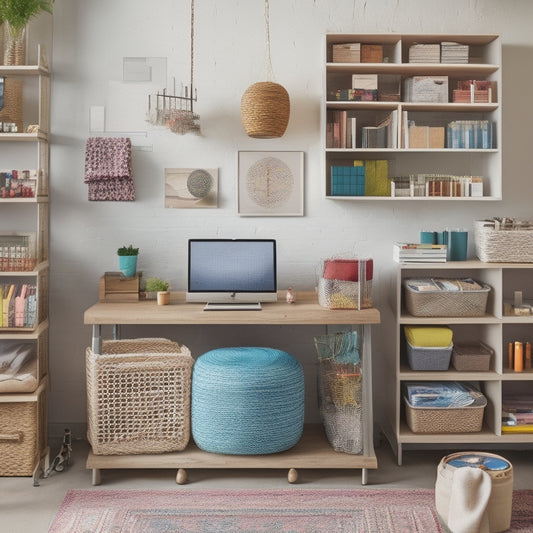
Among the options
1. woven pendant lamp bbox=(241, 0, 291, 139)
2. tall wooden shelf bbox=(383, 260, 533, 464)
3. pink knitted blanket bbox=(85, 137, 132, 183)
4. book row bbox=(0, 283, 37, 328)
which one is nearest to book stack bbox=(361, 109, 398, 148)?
woven pendant lamp bbox=(241, 0, 291, 139)

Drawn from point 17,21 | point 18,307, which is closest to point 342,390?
point 18,307

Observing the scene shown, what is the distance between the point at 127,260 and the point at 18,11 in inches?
57.8

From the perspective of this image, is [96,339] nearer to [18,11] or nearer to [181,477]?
[181,477]

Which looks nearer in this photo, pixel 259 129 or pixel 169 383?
pixel 169 383

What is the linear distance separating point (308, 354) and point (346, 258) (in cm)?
78

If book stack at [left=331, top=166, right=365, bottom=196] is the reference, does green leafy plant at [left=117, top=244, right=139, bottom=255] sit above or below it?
below

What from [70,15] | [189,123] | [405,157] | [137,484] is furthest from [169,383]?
[70,15]

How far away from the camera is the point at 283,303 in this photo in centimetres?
399

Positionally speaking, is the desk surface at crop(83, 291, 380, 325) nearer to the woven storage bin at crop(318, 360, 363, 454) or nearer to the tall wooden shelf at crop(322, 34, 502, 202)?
the woven storage bin at crop(318, 360, 363, 454)

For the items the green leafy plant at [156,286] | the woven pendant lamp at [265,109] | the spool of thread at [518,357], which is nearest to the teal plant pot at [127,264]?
the green leafy plant at [156,286]

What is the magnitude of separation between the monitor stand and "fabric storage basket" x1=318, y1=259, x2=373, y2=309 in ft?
1.27

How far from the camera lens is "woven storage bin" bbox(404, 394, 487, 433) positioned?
3891mm

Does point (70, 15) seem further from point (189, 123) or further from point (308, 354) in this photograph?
point (308, 354)

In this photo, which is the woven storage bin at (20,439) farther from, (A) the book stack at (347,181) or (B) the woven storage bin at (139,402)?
(A) the book stack at (347,181)
